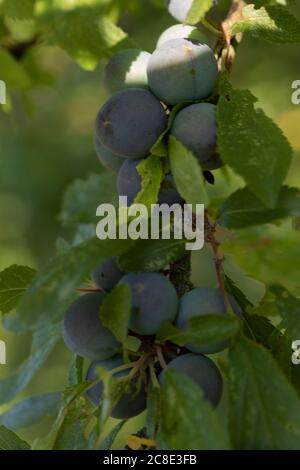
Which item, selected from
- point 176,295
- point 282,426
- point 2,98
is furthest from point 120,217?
point 2,98

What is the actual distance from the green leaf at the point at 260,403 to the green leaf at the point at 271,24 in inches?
14.1

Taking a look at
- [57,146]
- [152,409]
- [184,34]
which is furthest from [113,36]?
[57,146]

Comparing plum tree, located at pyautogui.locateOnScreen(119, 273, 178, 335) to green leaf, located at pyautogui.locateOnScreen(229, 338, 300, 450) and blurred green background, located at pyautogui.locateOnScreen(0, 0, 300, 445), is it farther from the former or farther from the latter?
blurred green background, located at pyautogui.locateOnScreen(0, 0, 300, 445)

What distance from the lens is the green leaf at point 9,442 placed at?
81cm

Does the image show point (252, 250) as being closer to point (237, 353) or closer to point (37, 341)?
point (237, 353)

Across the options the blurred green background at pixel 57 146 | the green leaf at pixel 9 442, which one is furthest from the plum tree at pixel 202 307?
the blurred green background at pixel 57 146

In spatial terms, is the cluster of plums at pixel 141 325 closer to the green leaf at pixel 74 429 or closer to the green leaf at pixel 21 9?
the green leaf at pixel 74 429

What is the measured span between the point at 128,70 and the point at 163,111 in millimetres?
67

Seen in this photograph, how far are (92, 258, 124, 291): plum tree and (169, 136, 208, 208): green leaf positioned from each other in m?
0.12

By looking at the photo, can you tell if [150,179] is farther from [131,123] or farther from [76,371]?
[76,371]

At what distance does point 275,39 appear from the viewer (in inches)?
34.7

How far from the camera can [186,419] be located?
65cm

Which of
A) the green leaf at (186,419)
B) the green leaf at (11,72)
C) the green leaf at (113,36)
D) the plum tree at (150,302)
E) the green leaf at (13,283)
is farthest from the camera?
the green leaf at (11,72)

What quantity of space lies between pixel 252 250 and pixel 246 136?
12 centimetres
